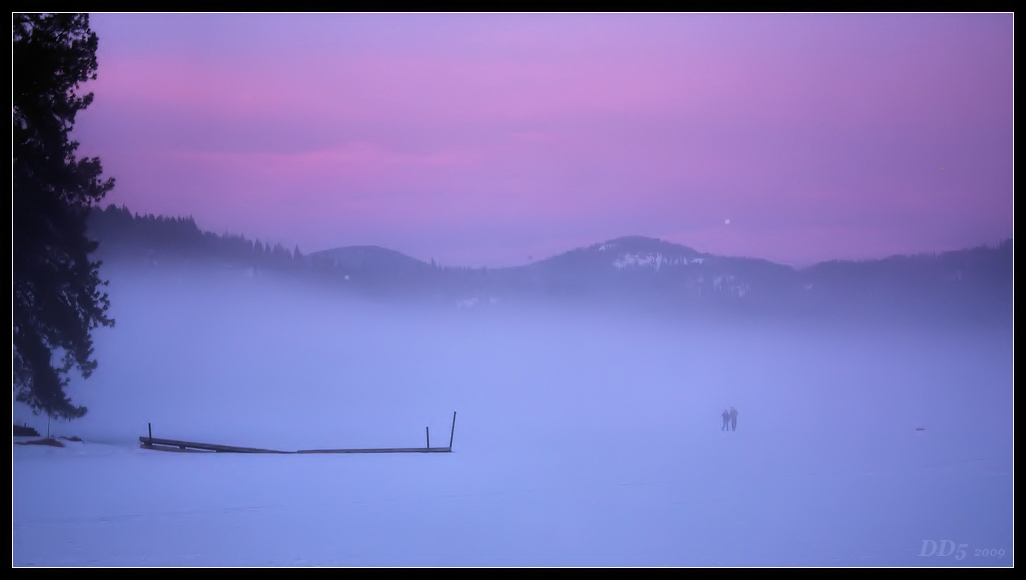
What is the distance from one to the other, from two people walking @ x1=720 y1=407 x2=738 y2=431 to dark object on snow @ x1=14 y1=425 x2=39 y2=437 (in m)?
6.65

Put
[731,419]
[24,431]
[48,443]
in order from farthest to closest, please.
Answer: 1. [731,419]
2. [24,431]
3. [48,443]

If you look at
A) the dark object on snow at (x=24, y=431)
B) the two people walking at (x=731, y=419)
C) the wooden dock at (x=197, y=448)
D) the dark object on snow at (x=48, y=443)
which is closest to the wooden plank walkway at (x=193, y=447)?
the wooden dock at (x=197, y=448)

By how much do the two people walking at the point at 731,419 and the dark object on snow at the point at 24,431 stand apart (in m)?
6.65

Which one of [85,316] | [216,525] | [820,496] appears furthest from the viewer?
[85,316]

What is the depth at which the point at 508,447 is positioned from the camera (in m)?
8.30

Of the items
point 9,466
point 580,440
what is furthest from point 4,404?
point 580,440

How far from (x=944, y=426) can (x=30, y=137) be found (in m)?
9.24

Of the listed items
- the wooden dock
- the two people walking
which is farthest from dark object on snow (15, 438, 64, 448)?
the two people walking

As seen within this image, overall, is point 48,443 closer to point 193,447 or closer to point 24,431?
point 24,431

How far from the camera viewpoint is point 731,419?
28.2 feet

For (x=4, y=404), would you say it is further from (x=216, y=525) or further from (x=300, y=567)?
(x=300, y=567)

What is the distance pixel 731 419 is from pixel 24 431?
22.3ft

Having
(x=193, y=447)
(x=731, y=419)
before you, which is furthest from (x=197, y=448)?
(x=731, y=419)

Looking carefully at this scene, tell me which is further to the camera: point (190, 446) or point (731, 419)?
point (731, 419)
